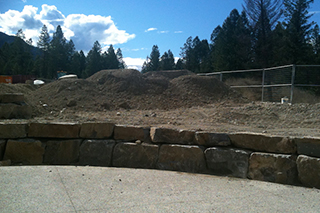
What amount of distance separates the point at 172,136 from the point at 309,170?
2.16 metres

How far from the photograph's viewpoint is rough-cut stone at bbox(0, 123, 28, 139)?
473 cm

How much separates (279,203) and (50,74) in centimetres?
5637

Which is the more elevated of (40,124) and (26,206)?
(40,124)

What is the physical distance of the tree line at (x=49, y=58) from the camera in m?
51.5

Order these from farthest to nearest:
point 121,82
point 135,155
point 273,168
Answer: point 121,82, point 135,155, point 273,168

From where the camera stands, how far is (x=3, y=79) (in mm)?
32656

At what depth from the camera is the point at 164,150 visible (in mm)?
4410

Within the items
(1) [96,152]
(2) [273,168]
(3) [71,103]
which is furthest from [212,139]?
(3) [71,103]

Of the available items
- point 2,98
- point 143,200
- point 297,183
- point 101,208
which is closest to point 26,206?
point 101,208

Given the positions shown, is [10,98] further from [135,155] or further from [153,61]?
[153,61]

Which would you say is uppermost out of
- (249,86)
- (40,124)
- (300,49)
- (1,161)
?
(300,49)

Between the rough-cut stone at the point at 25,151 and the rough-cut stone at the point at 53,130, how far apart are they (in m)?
0.18

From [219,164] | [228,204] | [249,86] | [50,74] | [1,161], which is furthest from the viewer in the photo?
[50,74]

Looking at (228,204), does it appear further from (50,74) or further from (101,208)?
(50,74)
